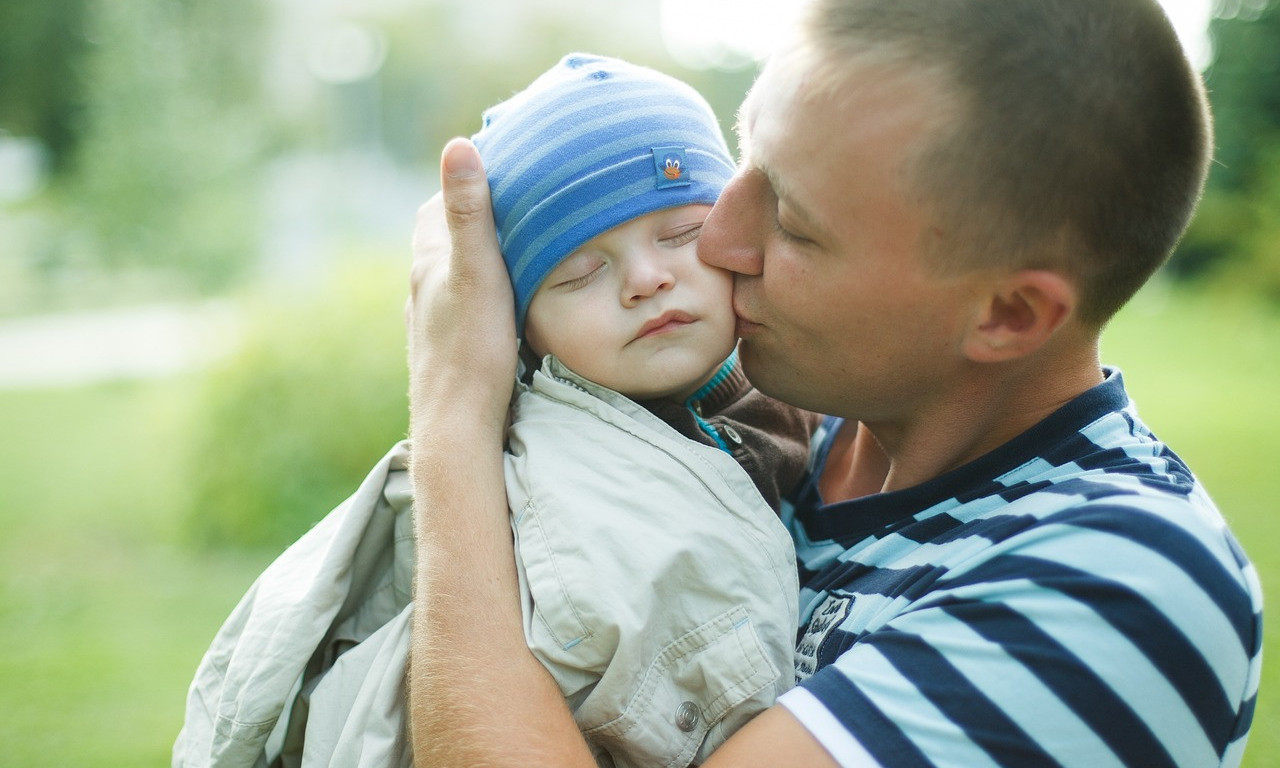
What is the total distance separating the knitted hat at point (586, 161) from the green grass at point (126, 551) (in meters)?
3.44

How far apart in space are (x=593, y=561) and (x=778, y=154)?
715mm

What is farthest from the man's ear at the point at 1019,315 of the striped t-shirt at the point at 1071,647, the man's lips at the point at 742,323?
the man's lips at the point at 742,323

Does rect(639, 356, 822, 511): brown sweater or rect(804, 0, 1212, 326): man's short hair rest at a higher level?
rect(804, 0, 1212, 326): man's short hair

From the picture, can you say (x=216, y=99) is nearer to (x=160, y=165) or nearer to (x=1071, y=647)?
(x=160, y=165)

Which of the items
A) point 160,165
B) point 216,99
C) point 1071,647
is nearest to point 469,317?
point 1071,647

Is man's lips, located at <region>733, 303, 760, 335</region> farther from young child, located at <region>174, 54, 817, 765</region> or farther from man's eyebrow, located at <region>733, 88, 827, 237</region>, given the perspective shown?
man's eyebrow, located at <region>733, 88, 827, 237</region>

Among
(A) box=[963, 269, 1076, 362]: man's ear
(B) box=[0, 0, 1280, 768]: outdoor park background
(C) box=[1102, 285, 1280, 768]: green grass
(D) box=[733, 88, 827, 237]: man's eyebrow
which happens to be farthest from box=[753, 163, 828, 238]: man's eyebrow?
(C) box=[1102, 285, 1280, 768]: green grass

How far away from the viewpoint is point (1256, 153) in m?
20.8

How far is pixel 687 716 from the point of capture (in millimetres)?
1590

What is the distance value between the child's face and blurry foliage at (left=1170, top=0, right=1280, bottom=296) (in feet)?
67.1

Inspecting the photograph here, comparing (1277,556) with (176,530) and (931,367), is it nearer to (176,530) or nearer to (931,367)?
(931,367)

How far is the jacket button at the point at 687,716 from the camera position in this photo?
5.20ft

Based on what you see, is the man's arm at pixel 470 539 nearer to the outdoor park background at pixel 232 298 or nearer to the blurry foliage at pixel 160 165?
the outdoor park background at pixel 232 298

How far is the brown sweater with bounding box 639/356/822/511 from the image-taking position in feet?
6.24
